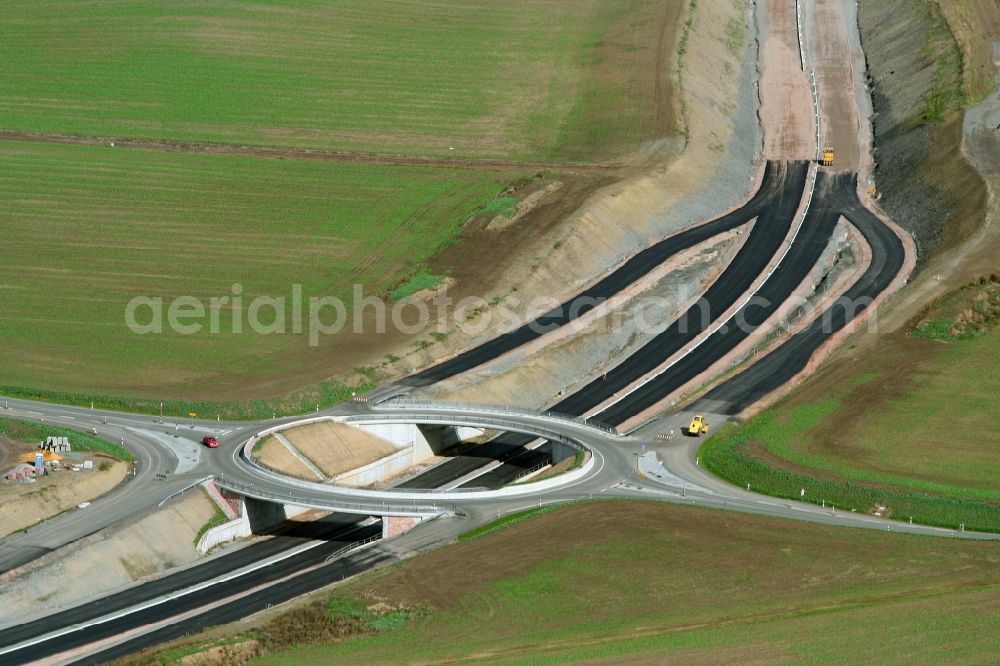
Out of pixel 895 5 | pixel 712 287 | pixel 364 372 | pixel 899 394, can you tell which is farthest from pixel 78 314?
pixel 895 5

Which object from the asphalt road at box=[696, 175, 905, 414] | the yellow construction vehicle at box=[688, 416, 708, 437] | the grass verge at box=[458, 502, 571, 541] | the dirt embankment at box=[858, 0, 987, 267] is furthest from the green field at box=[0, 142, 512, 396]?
the dirt embankment at box=[858, 0, 987, 267]

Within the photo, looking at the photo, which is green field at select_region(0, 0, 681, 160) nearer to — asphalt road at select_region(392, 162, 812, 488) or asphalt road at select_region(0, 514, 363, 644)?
asphalt road at select_region(392, 162, 812, 488)

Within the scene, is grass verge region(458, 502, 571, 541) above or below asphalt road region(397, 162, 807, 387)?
below

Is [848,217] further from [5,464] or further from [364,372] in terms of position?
[5,464]

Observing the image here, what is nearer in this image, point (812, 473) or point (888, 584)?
point (888, 584)

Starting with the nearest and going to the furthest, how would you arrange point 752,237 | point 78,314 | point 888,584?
point 888,584 → point 78,314 → point 752,237

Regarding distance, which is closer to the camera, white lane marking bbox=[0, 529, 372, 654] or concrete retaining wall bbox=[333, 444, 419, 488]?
white lane marking bbox=[0, 529, 372, 654]
